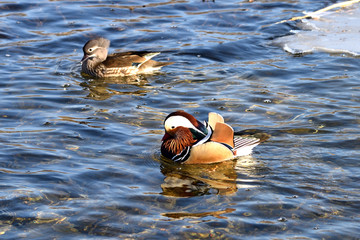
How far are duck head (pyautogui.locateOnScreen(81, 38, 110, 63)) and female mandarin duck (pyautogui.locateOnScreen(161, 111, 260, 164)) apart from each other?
15.1ft

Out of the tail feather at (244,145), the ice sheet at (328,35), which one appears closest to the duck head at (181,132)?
the tail feather at (244,145)

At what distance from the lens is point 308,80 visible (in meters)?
11.6

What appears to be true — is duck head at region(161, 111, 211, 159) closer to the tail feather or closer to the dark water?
the dark water

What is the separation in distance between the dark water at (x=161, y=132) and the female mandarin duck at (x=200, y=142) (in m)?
0.14

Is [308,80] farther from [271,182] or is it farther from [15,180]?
[15,180]


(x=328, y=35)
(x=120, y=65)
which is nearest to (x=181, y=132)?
(x=120, y=65)

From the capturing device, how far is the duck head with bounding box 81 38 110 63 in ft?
41.5

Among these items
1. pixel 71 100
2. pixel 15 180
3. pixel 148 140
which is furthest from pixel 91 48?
pixel 15 180

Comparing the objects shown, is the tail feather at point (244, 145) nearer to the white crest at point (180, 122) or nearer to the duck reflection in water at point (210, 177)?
the duck reflection in water at point (210, 177)

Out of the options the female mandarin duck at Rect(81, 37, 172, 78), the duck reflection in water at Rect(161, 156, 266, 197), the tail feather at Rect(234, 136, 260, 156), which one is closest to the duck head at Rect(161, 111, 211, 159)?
the duck reflection in water at Rect(161, 156, 266, 197)

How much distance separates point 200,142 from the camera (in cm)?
838

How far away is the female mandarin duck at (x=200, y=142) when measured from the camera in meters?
8.25

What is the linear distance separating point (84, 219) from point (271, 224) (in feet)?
6.42

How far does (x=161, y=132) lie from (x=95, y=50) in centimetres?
400
